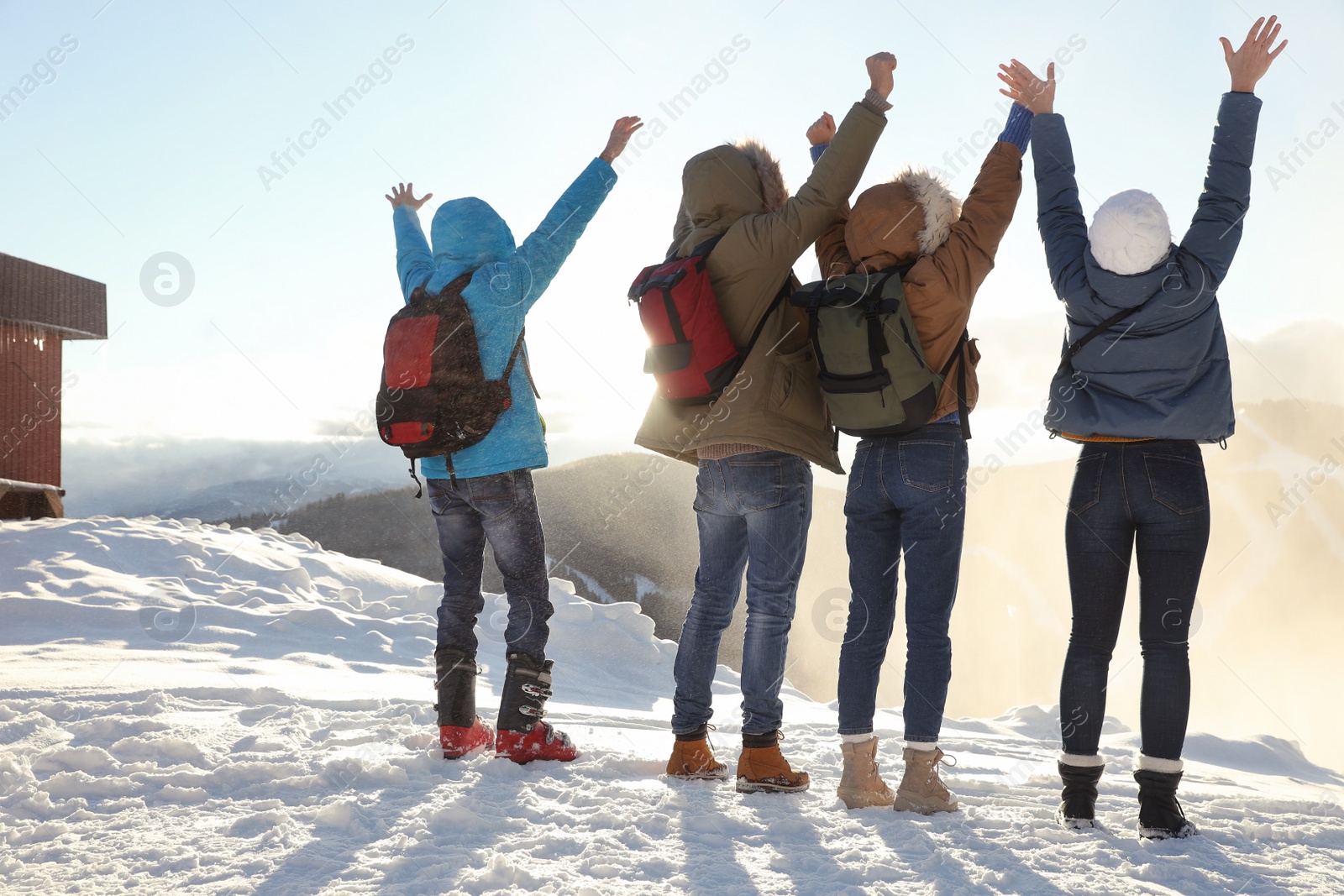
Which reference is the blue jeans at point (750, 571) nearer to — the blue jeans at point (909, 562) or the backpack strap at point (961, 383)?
the blue jeans at point (909, 562)

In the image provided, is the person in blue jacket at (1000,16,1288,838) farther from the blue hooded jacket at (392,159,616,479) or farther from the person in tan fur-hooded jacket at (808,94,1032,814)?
the blue hooded jacket at (392,159,616,479)

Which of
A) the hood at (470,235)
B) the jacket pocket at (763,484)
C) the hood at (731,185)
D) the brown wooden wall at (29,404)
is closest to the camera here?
the jacket pocket at (763,484)

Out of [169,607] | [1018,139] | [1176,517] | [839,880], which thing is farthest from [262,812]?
[169,607]

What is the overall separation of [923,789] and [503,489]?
2070 millimetres

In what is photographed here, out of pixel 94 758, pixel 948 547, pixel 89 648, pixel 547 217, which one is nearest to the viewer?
pixel 948 547

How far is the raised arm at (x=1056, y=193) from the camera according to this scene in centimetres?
302

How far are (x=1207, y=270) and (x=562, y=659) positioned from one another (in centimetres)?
602

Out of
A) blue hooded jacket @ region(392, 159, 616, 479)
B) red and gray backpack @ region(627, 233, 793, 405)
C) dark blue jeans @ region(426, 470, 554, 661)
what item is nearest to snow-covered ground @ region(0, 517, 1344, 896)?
dark blue jeans @ region(426, 470, 554, 661)

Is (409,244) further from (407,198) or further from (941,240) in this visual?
(941,240)

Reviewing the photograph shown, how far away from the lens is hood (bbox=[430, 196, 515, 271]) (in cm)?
384

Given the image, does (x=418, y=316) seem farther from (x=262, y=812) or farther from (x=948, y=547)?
(x=948, y=547)

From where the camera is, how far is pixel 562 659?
750cm

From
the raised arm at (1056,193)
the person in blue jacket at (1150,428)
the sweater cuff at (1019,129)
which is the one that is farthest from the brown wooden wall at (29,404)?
the person in blue jacket at (1150,428)

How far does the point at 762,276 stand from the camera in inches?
130
